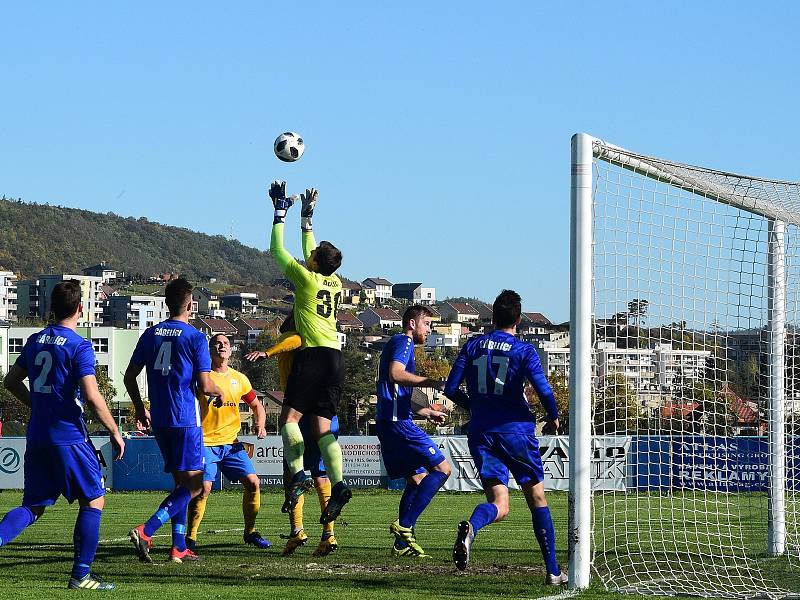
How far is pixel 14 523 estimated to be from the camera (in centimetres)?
902

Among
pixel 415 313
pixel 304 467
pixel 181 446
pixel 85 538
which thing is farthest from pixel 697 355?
pixel 85 538

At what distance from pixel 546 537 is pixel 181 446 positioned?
3048 mm

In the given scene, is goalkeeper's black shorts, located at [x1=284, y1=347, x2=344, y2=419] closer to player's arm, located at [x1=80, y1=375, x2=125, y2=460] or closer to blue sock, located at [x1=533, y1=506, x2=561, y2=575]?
blue sock, located at [x1=533, y1=506, x2=561, y2=575]

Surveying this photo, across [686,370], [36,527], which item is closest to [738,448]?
[686,370]

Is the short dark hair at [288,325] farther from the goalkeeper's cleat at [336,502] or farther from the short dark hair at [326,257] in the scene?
the goalkeeper's cleat at [336,502]

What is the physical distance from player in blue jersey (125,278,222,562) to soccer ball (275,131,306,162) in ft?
9.09

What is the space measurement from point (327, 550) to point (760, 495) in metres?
4.60

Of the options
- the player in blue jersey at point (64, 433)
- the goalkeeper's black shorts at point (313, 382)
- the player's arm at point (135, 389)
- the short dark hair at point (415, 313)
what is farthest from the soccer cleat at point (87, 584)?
the short dark hair at point (415, 313)

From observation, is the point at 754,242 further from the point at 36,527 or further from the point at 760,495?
the point at 36,527

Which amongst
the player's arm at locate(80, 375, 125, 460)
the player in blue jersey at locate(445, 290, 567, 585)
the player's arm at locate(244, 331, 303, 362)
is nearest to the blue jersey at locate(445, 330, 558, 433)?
the player in blue jersey at locate(445, 290, 567, 585)

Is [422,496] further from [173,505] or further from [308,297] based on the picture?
[173,505]

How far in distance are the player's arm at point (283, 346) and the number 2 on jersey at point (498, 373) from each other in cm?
210

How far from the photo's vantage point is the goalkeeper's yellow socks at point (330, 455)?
11422mm

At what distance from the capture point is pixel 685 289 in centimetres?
1105
